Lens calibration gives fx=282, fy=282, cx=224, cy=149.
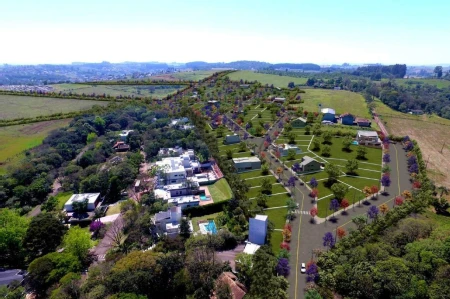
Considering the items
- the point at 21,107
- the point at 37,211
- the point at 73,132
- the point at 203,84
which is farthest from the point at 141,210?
the point at 203,84

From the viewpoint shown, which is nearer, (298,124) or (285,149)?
(285,149)

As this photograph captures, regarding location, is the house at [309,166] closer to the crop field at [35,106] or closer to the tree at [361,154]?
the tree at [361,154]

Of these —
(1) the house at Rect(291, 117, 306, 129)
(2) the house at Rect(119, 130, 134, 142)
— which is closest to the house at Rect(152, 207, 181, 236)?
(2) the house at Rect(119, 130, 134, 142)

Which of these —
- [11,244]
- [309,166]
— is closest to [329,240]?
[309,166]

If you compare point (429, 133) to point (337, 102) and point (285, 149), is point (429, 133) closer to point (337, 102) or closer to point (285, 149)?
point (337, 102)

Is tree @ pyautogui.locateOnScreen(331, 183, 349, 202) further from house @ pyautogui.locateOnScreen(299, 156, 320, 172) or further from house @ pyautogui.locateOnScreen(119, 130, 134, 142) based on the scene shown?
house @ pyautogui.locateOnScreen(119, 130, 134, 142)

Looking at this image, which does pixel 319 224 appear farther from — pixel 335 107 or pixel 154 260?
pixel 335 107
